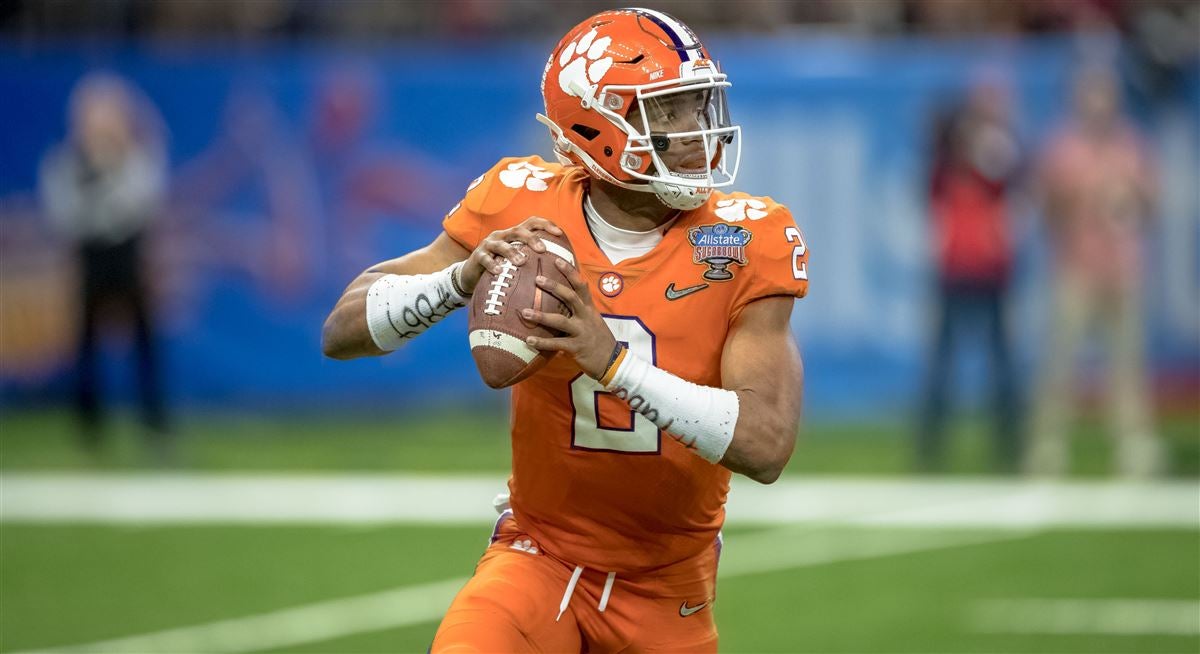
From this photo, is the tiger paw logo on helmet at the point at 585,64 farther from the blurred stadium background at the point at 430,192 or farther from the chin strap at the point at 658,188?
the blurred stadium background at the point at 430,192

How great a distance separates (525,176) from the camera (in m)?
3.75

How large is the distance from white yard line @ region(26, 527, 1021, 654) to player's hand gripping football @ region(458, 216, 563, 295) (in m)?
3.12

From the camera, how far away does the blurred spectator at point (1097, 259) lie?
31.0ft

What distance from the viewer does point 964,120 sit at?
9625 mm

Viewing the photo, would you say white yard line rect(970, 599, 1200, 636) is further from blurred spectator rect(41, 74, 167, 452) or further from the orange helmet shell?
blurred spectator rect(41, 74, 167, 452)

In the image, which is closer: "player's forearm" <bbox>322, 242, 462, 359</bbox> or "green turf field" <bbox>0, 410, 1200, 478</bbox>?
"player's forearm" <bbox>322, 242, 462, 359</bbox>

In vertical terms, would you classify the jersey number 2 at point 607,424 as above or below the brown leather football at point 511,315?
below

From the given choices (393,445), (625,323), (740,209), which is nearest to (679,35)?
(740,209)

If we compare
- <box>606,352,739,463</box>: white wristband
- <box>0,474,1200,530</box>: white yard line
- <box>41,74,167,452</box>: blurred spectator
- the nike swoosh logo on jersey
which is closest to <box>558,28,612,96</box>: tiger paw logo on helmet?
the nike swoosh logo on jersey

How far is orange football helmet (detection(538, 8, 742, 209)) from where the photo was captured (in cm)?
352

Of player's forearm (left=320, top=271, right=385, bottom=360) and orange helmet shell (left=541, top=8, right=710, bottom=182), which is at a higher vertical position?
orange helmet shell (left=541, top=8, right=710, bottom=182)

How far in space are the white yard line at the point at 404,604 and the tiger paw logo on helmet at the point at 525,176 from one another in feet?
9.59

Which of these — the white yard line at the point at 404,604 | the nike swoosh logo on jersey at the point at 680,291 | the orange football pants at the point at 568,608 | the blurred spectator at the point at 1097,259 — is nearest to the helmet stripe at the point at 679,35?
the nike swoosh logo on jersey at the point at 680,291

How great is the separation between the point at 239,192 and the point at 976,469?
5.43 meters
